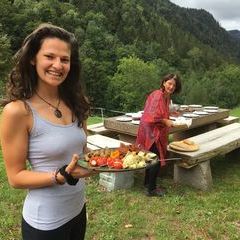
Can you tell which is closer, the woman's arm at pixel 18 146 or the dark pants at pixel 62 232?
the woman's arm at pixel 18 146

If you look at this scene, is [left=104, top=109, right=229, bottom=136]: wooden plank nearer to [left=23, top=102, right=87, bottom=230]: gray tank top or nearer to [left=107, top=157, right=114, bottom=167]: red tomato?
[left=107, top=157, right=114, bottom=167]: red tomato

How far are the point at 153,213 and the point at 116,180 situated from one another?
37.5 inches

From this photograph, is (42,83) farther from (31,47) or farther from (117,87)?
(117,87)

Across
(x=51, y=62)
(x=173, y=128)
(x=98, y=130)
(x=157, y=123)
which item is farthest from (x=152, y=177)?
(x=51, y=62)

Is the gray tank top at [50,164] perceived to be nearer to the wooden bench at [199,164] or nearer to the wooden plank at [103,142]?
the wooden bench at [199,164]

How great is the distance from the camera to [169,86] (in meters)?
6.05

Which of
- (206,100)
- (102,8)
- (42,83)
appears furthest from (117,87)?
(42,83)

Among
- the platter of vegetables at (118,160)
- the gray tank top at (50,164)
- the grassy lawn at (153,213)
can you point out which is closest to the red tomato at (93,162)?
the platter of vegetables at (118,160)

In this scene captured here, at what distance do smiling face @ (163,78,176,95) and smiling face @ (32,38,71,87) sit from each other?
3.98 metres

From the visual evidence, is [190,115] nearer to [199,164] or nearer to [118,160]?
[199,164]

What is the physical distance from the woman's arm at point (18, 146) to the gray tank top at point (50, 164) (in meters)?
0.05

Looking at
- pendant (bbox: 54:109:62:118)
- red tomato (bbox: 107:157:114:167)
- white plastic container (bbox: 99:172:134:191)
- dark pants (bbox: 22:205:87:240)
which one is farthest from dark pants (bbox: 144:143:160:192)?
pendant (bbox: 54:109:62:118)

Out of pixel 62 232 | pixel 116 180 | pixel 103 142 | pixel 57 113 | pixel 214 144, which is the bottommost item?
pixel 116 180

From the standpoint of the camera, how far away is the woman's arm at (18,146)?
2.01 m
